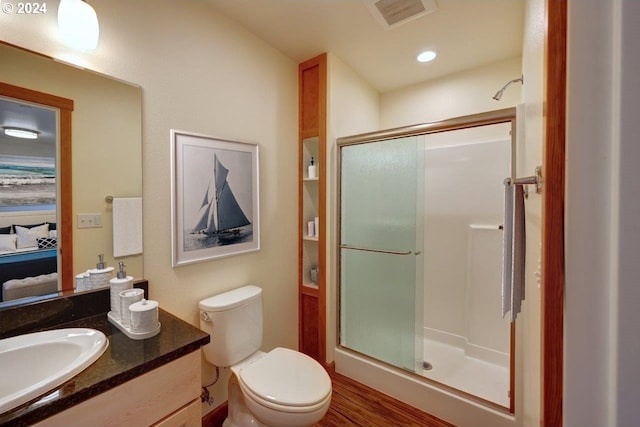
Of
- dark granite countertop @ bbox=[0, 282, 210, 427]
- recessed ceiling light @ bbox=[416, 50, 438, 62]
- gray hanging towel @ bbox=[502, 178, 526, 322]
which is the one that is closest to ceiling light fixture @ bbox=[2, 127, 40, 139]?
dark granite countertop @ bbox=[0, 282, 210, 427]

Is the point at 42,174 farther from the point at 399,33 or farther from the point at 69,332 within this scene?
the point at 399,33

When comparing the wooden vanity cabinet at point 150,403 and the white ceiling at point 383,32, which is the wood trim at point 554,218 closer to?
the wooden vanity cabinet at point 150,403

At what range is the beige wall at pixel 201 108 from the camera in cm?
122

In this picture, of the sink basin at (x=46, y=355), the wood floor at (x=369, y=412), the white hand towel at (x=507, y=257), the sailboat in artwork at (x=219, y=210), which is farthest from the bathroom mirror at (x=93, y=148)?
the white hand towel at (x=507, y=257)

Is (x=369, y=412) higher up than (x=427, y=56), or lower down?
lower down

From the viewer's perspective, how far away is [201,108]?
1.53m

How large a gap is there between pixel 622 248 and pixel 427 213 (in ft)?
7.44

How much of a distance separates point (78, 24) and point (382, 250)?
196 centimetres

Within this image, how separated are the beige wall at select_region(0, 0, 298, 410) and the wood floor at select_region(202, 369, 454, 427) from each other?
488 mm

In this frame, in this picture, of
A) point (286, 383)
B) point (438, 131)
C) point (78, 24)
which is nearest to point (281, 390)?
Result: point (286, 383)

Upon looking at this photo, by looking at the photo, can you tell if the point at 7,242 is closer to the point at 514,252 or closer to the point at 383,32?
the point at 514,252

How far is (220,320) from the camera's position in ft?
4.80

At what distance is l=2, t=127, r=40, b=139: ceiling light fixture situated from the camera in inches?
38.2

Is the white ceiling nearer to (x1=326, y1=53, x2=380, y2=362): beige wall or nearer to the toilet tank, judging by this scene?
(x1=326, y1=53, x2=380, y2=362): beige wall
